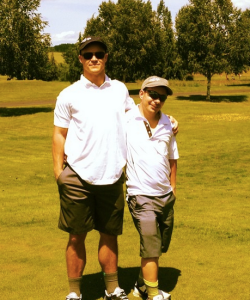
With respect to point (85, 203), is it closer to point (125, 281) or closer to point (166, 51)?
point (125, 281)

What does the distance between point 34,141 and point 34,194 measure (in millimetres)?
11257

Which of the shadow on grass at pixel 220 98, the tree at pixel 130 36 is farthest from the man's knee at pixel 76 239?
the tree at pixel 130 36

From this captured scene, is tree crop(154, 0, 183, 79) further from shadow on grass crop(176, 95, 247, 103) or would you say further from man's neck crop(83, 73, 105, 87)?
man's neck crop(83, 73, 105, 87)

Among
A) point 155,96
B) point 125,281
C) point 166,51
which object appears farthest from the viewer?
point 166,51

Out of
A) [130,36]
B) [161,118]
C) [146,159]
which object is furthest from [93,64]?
[130,36]

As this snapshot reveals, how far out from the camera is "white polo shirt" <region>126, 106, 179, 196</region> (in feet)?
14.2

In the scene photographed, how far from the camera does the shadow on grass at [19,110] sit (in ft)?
114

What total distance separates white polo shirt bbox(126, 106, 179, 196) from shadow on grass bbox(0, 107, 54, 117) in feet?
101

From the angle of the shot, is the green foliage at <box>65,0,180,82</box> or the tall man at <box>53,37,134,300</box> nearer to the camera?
the tall man at <box>53,37,134,300</box>

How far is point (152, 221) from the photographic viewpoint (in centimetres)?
430

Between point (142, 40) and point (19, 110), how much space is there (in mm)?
26184

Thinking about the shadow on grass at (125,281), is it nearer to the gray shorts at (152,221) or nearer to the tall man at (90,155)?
the tall man at (90,155)

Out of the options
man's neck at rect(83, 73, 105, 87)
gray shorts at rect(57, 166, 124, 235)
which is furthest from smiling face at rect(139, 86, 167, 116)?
gray shorts at rect(57, 166, 124, 235)

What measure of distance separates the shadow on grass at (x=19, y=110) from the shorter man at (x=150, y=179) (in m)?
30.7
